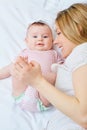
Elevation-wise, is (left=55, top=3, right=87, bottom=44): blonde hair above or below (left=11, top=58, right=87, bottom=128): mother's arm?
above

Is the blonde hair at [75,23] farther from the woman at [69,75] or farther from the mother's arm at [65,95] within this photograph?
the mother's arm at [65,95]

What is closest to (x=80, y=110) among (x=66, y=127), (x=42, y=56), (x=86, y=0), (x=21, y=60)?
(x=66, y=127)

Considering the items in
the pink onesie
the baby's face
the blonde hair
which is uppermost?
the blonde hair

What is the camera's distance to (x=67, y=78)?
1.17 m

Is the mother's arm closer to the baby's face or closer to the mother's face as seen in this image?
the mother's face

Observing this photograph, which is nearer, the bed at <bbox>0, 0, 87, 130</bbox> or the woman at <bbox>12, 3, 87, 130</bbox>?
the woman at <bbox>12, 3, 87, 130</bbox>

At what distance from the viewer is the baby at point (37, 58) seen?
1.26 meters

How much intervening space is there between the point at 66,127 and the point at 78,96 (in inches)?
6.8

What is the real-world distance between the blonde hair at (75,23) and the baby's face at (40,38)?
0.18 m

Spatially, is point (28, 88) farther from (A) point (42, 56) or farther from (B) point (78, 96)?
(B) point (78, 96)

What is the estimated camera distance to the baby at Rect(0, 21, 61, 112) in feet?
4.13

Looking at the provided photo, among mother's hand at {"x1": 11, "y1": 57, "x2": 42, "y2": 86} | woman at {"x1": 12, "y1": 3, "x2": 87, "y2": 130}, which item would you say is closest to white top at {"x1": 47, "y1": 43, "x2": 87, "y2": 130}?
woman at {"x1": 12, "y1": 3, "x2": 87, "y2": 130}

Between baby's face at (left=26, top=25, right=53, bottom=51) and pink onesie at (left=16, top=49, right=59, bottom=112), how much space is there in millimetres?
24

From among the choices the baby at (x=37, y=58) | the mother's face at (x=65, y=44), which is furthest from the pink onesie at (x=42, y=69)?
the mother's face at (x=65, y=44)
